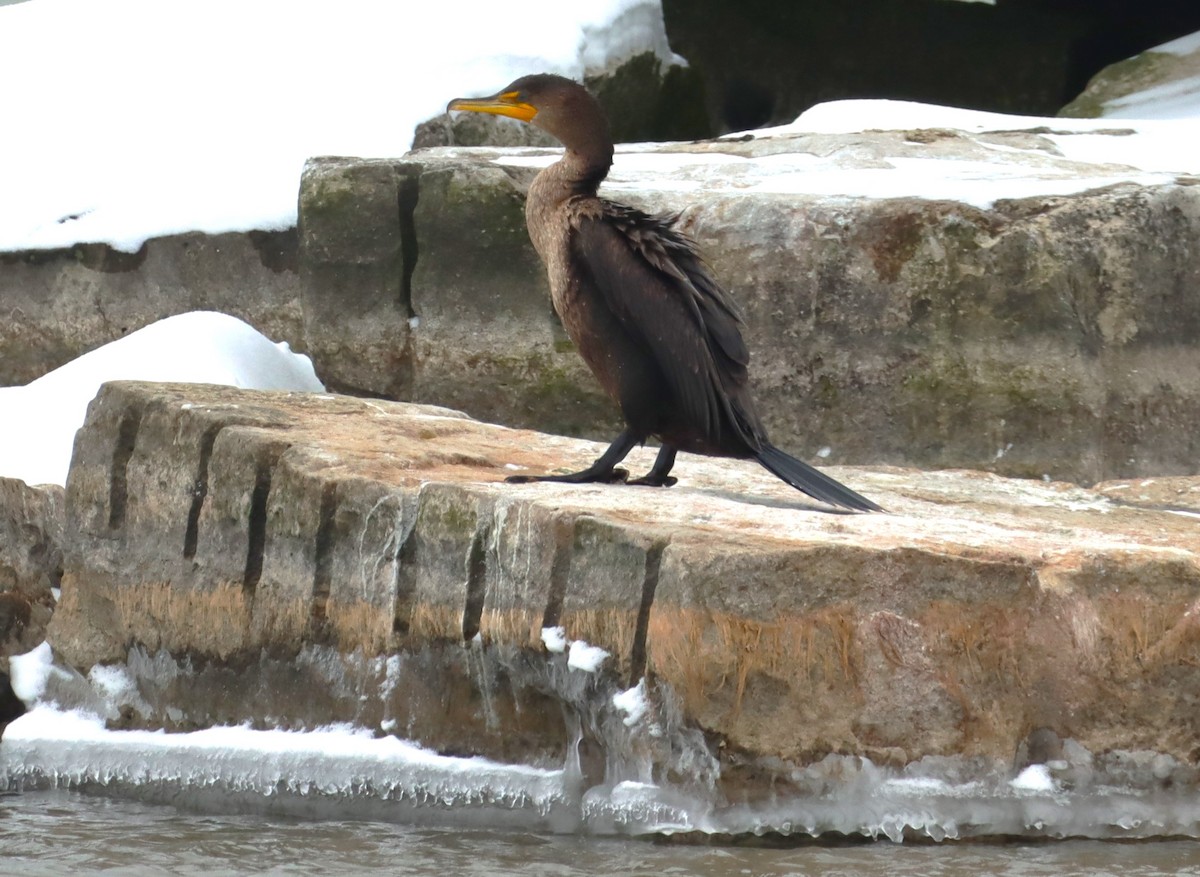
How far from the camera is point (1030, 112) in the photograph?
10.4 m

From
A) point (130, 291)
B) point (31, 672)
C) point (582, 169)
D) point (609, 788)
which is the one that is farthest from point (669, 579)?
point (130, 291)

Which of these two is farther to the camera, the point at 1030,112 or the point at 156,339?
the point at 1030,112

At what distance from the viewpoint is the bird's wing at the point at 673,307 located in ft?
13.5

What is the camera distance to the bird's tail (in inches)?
154

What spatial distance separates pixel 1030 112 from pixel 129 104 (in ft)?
18.0

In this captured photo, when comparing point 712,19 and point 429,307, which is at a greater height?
point 712,19

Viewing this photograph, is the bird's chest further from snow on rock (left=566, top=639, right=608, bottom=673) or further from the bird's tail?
snow on rock (left=566, top=639, right=608, bottom=673)

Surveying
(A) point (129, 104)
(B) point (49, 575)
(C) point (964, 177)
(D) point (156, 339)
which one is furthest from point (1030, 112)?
(B) point (49, 575)

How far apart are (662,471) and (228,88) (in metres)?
5.30

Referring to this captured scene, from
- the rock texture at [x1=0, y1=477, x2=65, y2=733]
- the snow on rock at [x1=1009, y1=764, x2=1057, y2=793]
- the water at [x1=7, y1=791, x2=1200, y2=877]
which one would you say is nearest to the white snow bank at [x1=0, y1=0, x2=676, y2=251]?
the rock texture at [x1=0, y1=477, x2=65, y2=733]

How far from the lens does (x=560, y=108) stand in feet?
14.6

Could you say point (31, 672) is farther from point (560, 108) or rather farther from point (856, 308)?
point (856, 308)

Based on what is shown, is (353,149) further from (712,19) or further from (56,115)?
(712,19)

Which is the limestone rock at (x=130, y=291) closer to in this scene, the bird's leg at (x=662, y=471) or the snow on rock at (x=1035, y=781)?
the bird's leg at (x=662, y=471)
